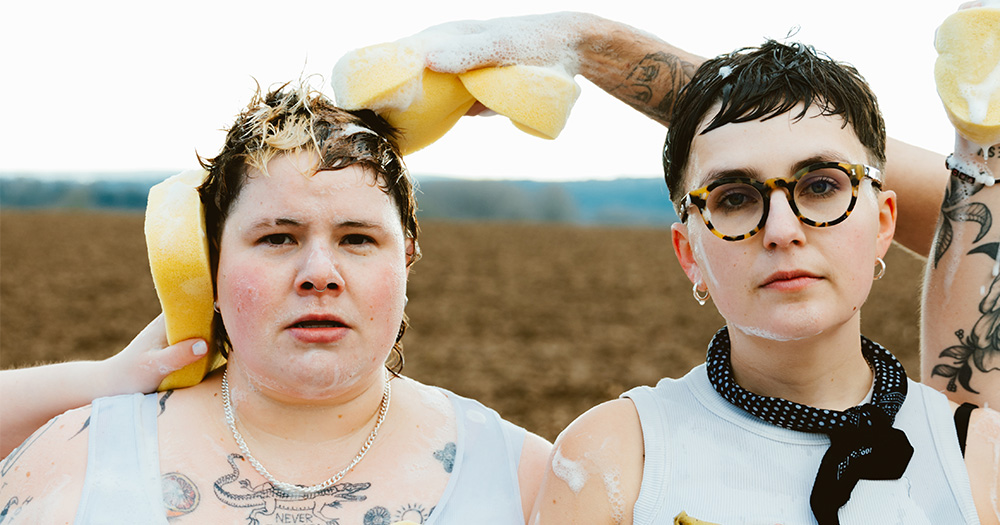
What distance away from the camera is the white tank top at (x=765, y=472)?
1990mm

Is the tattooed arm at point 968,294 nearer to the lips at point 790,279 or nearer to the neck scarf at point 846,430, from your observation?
the neck scarf at point 846,430

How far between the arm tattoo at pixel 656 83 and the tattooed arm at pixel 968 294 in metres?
0.87

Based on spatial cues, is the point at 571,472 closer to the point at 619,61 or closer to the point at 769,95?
the point at 769,95

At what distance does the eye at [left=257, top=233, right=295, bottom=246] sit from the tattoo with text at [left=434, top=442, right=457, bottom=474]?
0.79 meters

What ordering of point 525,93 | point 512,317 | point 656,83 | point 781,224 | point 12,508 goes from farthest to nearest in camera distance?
point 512,317 < point 656,83 < point 525,93 < point 12,508 < point 781,224

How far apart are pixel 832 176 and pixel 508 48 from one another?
1.03 metres

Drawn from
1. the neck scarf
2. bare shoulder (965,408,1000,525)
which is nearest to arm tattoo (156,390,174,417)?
the neck scarf

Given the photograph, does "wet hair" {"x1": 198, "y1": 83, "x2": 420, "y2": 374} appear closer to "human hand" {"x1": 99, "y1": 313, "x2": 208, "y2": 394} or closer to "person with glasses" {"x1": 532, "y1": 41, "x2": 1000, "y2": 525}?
"human hand" {"x1": 99, "y1": 313, "x2": 208, "y2": 394}

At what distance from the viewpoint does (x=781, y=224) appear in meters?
1.99

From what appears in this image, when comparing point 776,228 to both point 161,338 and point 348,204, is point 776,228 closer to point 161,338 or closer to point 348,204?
point 348,204

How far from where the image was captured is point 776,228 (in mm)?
1992

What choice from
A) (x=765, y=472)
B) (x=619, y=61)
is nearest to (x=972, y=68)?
(x=619, y=61)

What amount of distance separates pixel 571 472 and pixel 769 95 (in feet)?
3.76

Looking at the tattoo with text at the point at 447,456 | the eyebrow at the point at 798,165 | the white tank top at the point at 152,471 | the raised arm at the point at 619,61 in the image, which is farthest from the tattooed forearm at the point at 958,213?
the tattoo with text at the point at 447,456
